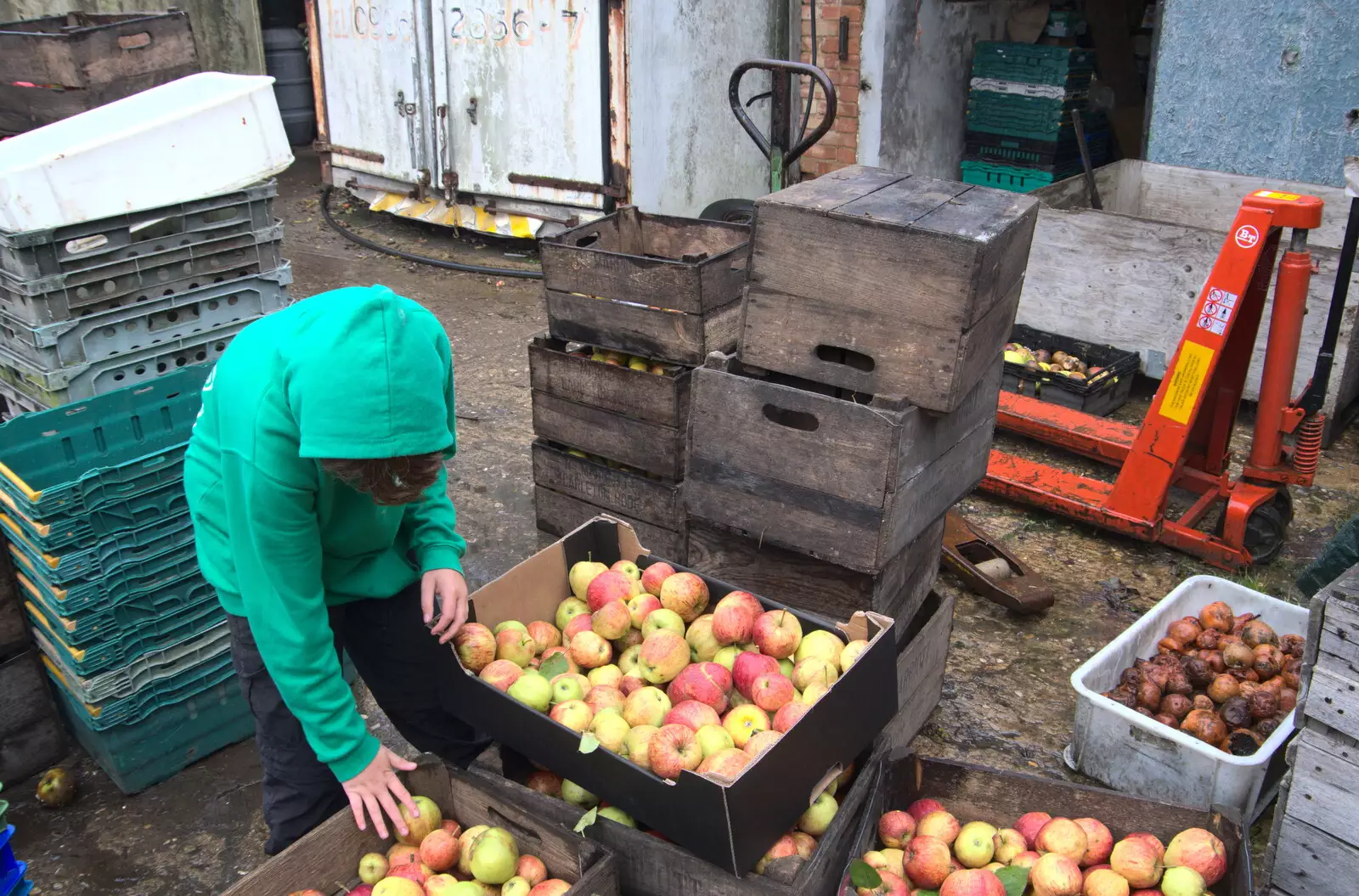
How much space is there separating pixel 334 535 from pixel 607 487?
2158mm

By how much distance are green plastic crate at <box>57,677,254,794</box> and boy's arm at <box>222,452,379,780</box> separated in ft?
5.06

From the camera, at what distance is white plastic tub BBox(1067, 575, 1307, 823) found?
3096mm

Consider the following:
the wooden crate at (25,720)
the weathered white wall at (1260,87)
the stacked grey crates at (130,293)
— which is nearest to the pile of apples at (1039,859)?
the wooden crate at (25,720)

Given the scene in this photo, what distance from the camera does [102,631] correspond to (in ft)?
10.7

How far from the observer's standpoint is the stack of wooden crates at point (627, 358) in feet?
13.4

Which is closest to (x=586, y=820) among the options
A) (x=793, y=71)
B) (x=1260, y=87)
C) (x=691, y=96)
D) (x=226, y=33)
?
(x=793, y=71)

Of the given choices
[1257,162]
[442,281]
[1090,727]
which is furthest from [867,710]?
[442,281]

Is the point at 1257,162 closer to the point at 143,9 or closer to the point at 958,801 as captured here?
the point at 958,801

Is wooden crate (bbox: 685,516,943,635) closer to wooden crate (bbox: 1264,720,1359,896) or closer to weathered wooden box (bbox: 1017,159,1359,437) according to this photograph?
wooden crate (bbox: 1264,720,1359,896)

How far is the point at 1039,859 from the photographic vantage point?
2.40m

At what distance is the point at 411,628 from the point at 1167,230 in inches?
189

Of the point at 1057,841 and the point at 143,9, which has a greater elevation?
the point at 143,9

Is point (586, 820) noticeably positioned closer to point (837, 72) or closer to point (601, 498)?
point (601, 498)

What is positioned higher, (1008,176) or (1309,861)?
(1008,176)
